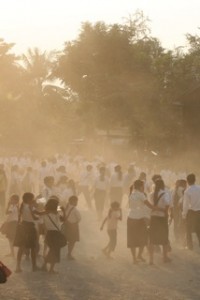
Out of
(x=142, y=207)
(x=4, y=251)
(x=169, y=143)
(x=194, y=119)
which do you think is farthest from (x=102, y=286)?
(x=169, y=143)

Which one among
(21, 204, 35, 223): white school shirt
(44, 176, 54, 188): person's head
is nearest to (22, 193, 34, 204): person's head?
(21, 204, 35, 223): white school shirt

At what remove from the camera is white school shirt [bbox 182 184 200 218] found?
18344mm

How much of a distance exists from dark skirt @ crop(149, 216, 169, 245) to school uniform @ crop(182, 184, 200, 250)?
1321 mm

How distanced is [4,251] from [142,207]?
133 inches

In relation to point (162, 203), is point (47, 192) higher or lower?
higher

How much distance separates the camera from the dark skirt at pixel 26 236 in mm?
15830

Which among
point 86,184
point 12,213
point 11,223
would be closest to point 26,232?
point 11,223

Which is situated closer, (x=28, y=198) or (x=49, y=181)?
(x=28, y=198)

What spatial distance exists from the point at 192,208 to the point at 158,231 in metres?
1.59

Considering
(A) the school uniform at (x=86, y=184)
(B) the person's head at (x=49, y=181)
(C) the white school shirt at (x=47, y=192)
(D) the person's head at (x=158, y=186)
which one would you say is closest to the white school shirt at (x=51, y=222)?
(D) the person's head at (x=158, y=186)

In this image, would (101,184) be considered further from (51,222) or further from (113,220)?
(51,222)

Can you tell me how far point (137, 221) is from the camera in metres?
17.0

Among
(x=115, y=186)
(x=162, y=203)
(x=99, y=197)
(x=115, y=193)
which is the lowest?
(x=162, y=203)

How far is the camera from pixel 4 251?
Answer: 18.5 meters
